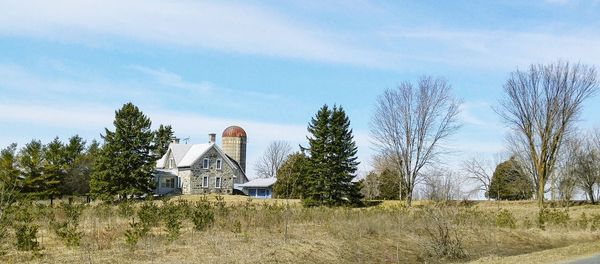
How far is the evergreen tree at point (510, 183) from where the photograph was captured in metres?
58.1

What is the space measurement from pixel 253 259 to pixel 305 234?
4.14m

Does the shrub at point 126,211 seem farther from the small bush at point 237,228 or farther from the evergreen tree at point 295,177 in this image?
the evergreen tree at point 295,177

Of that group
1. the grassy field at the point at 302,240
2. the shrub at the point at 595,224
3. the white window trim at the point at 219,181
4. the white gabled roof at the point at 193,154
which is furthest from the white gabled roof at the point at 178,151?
the shrub at the point at 595,224

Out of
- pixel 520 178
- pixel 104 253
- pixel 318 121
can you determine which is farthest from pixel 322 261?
pixel 520 178

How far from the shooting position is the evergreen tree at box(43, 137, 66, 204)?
5797 centimetres

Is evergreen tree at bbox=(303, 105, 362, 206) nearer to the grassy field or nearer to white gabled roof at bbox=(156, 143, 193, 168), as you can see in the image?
white gabled roof at bbox=(156, 143, 193, 168)

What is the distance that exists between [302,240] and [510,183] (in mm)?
50894

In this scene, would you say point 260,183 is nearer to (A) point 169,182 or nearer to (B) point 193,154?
(B) point 193,154

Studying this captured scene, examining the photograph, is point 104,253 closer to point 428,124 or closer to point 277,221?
point 277,221

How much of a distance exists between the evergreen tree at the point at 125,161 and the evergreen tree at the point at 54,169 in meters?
6.60

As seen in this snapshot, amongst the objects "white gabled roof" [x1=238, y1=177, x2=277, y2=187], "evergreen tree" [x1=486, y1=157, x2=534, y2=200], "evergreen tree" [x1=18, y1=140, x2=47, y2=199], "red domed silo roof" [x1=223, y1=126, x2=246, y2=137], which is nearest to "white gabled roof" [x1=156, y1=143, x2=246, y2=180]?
"white gabled roof" [x1=238, y1=177, x2=277, y2=187]

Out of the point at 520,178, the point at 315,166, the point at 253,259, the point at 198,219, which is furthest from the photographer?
the point at 520,178

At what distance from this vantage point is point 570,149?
5309 cm

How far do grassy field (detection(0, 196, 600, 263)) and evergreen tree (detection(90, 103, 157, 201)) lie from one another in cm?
3345
